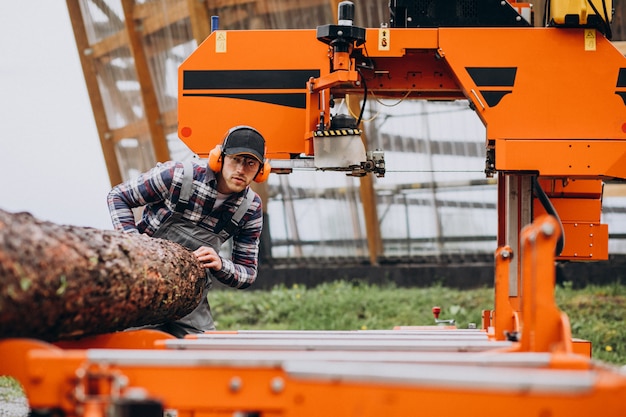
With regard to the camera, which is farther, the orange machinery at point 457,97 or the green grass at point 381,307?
the green grass at point 381,307

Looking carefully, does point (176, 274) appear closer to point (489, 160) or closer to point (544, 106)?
point (489, 160)

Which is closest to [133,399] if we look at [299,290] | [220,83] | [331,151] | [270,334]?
[270,334]

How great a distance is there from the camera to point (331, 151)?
572 centimetres

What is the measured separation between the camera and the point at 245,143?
212 inches

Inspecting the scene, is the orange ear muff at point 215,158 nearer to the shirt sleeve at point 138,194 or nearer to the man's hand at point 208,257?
the shirt sleeve at point 138,194

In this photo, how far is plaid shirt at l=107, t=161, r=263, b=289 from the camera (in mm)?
5582

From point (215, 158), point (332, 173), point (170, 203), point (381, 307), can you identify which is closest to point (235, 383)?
point (215, 158)

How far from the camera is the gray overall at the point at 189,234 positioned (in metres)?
A: 5.57

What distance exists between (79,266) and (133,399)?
2.93 ft

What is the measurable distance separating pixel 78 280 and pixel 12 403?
13.6ft

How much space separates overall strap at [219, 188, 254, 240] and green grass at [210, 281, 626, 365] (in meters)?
4.45

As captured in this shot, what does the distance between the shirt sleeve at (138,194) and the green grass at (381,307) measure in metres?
4.80

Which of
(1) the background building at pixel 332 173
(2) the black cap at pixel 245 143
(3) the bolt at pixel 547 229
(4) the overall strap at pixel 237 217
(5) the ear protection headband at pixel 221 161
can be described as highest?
(3) the bolt at pixel 547 229

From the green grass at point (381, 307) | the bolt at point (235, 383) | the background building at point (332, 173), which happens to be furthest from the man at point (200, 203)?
the background building at point (332, 173)
